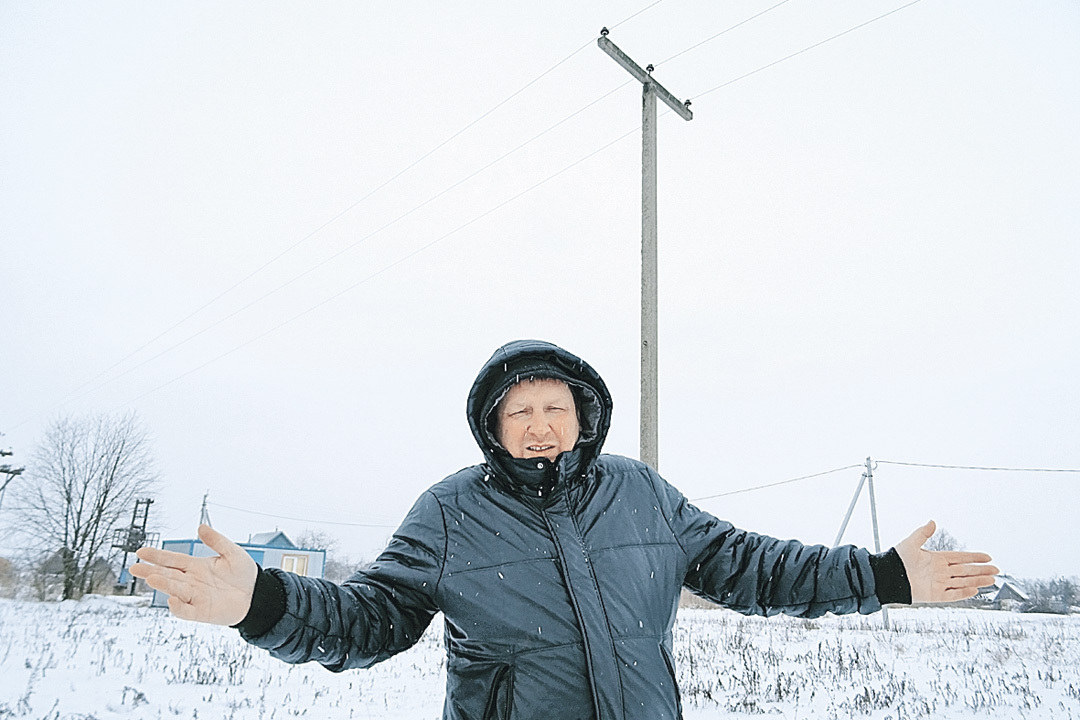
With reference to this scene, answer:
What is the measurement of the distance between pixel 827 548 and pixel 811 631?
9.00 m

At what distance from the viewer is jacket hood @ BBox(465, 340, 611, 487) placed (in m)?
2.13

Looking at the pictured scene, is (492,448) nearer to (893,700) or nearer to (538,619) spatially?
(538,619)

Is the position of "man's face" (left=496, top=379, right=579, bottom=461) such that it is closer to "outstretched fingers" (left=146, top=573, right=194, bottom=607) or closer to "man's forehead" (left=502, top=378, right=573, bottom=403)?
"man's forehead" (left=502, top=378, right=573, bottom=403)

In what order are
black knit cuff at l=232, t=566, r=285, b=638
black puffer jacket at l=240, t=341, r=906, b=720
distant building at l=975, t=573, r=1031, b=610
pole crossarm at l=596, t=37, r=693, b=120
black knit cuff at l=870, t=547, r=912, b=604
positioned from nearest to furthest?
black knit cuff at l=232, t=566, r=285, b=638, black puffer jacket at l=240, t=341, r=906, b=720, black knit cuff at l=870, t=547, r=912, b=604, pole crossarm at l=596, t=37, r=693, b=120, distant building at l=975, t=573, r=1031, b=610

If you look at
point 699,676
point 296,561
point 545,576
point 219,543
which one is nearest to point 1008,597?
point 699,676

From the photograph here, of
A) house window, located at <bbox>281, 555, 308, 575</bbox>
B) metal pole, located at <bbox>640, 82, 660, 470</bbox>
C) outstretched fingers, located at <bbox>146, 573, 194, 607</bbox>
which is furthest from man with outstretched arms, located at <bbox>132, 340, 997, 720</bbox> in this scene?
house window, located at <bbox>281, 555, 308, 575</bbox>

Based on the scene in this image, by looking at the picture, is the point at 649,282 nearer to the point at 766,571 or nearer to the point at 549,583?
the point at 766,571

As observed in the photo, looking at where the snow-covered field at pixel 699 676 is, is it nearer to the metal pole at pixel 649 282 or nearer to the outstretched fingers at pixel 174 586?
the metal pole at pixel 649 282

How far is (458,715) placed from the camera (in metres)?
1.74

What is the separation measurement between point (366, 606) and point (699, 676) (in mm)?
6028

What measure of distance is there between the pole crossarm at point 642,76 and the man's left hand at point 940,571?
550cm

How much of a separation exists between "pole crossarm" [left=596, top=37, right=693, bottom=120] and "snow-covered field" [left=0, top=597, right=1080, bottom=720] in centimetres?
566

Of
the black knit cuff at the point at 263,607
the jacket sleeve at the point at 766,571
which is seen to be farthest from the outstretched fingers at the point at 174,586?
the jacket sleeve at the point at 766,571

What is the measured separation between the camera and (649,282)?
19.3ft
